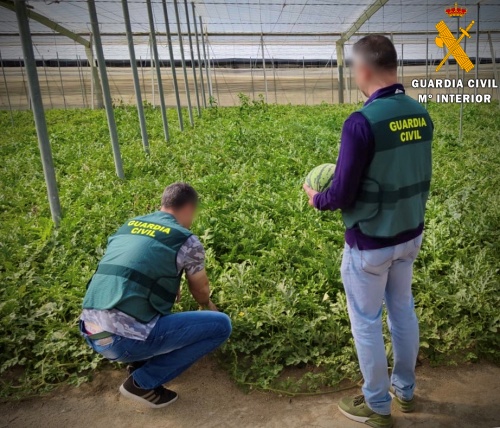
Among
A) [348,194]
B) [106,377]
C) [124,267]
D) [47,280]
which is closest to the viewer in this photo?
[348,194]

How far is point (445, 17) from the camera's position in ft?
66.1

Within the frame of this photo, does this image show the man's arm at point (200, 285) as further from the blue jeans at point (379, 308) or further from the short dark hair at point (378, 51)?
the short dark hair at point (378, 51)

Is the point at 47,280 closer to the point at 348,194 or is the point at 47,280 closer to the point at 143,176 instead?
the point at 348,194

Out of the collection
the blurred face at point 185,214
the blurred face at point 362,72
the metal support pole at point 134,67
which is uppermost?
the metal support pole at point 134,67

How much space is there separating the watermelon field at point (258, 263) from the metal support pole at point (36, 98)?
347 mm

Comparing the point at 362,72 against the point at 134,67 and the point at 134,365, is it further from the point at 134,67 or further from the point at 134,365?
the point at 134,67

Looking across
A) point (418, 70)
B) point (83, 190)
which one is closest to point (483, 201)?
point (83, 190)

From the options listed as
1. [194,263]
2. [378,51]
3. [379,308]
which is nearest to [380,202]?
[379,308]

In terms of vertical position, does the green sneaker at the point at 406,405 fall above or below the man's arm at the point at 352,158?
below

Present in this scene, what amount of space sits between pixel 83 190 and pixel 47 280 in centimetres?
274

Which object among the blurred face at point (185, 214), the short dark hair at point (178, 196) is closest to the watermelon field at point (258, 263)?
the blurred face at point (185, 214)

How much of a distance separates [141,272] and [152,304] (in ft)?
0.73

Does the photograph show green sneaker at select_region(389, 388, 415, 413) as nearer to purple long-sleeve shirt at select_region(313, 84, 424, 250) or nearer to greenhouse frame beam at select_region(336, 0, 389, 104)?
purple long-sleeve shirt at select_region(313, 84, 424, 250)

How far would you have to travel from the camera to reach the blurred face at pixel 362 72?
7.18 feet
